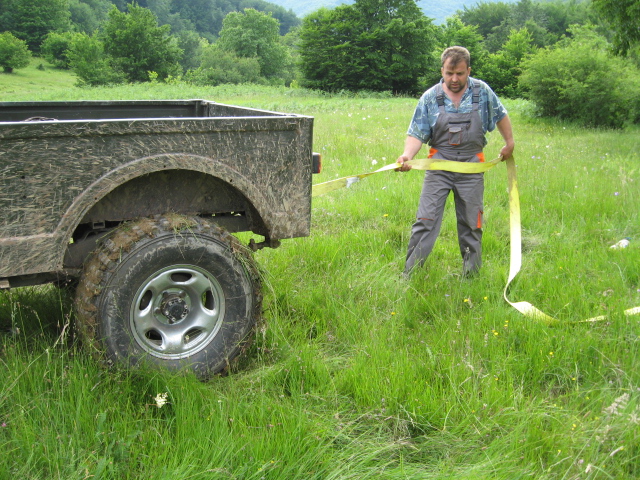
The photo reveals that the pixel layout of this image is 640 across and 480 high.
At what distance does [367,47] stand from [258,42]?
162 ft

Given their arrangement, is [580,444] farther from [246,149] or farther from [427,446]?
[246,149]

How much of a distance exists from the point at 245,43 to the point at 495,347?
103002mm

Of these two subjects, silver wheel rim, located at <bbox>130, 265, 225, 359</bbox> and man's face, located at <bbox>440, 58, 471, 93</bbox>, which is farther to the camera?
man's face, located at <bbox>440, 58, 471, 93</bbox>

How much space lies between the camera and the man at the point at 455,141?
14.8 ft

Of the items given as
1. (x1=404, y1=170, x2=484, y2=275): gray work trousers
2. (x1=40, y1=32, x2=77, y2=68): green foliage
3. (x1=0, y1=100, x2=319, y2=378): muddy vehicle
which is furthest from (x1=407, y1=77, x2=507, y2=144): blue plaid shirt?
(x1=40, y1=32, x2=77, y2=68): green foliage

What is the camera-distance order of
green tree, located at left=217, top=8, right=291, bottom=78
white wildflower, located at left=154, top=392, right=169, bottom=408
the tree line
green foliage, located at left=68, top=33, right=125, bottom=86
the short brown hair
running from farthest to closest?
green tree, located at left=217, top=8, right=291, bottom=78 → green foliage, located at left=68, top=33, right=125, bottom=86 → the tree line → the short brown hair → white wildflower, located at left=154, top=392, right=169, bottom=408

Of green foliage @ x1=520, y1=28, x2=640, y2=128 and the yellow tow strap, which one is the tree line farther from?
the yellow tow strap

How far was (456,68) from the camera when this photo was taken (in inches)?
172

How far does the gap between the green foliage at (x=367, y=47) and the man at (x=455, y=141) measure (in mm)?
50646

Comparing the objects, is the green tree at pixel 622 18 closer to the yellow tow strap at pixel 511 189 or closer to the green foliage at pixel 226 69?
the yellow tow strap at pixel 511 189

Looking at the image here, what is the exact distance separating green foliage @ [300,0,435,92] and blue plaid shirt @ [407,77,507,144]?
50.6 m

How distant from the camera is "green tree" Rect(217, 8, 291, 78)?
9956 centimetres

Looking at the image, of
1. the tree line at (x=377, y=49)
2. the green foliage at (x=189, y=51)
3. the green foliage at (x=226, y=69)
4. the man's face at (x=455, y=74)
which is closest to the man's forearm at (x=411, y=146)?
the man's face at (x=455, y=74)

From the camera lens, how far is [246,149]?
10.1 ft
